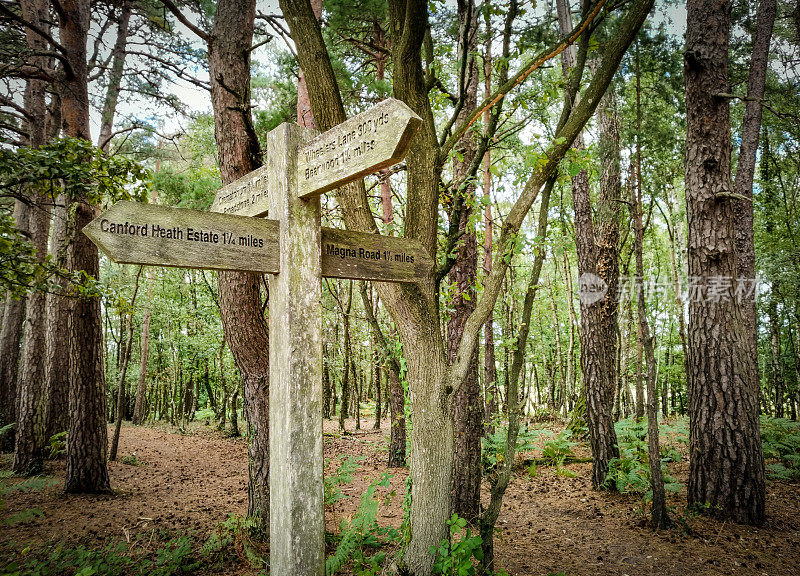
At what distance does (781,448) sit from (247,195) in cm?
1136

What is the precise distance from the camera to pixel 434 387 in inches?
127

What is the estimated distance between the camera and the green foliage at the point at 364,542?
372cm

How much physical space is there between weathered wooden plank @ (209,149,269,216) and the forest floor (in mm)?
3332

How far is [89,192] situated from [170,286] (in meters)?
16.8

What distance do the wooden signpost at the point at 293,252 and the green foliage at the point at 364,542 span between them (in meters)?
1.48

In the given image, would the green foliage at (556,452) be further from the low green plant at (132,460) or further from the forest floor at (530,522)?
the low green plant at (132,460)

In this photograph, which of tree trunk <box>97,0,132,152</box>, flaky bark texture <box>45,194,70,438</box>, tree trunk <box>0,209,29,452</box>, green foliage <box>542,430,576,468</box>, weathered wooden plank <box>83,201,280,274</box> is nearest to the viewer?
weathered wooden plank <box>83,201,280,274</box>

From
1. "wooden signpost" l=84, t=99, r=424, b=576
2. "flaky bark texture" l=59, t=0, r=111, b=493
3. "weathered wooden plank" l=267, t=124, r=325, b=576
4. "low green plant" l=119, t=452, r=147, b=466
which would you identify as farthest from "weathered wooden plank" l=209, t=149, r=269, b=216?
"low green plant" l=119, t=452, r=147, b=466

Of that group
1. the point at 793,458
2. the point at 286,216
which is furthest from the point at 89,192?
the point at 793,458

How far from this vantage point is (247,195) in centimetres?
291

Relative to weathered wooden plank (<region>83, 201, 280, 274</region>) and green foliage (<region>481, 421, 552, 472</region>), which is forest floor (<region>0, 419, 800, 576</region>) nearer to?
green foliage (<region>481, 421, 552, 472</region>)

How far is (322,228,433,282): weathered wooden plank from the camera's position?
2.59 m

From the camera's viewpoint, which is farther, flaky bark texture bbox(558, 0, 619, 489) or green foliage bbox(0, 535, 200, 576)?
flaky bark texture bbox(558, 0, 619, 489)

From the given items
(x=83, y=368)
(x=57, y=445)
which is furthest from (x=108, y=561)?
(x=57, y=445)
